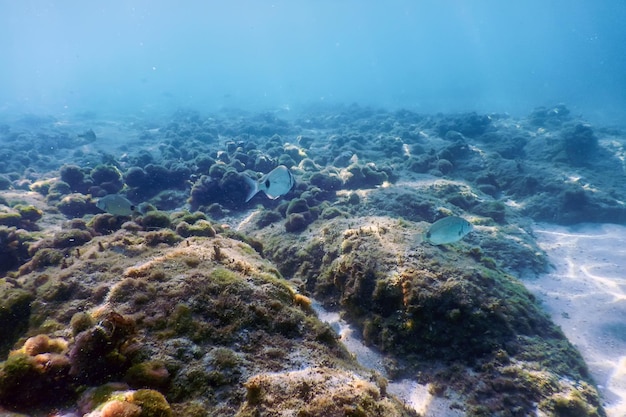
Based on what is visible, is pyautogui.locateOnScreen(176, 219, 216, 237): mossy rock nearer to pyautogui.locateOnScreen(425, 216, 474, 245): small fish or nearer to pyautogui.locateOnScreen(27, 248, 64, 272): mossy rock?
pyautogui.locateOnScreen(27, 248, 64, 272): mossy rock

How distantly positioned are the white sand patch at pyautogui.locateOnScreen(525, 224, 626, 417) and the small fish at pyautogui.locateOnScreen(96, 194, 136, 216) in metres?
7.45

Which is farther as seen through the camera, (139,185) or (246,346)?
(139,185)

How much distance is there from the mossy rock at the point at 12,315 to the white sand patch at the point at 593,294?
6.72m

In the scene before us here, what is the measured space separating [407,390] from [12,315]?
4381mm

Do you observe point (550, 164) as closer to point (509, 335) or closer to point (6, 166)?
point (509, 335)

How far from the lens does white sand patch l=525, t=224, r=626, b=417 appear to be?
454 cm

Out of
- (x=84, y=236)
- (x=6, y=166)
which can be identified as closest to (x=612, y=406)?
(x=84, y=236)

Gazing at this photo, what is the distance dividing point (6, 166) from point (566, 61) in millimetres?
188531

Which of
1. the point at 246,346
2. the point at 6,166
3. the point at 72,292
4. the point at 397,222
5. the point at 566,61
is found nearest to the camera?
the point at 246,346

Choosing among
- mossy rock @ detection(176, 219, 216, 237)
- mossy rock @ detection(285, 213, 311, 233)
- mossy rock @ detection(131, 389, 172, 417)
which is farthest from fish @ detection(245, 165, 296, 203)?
mossy rock @ detection(131, 389, 172, 417)

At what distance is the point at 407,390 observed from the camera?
147 inches

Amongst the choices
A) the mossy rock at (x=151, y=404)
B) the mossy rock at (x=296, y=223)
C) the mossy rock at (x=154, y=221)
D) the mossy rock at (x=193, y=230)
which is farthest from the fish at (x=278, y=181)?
the mossy rock at (x=151, y=404)

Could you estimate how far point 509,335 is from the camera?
13.2ft

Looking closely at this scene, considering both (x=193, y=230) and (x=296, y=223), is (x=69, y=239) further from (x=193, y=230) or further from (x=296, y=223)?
(x=296, y=223)
